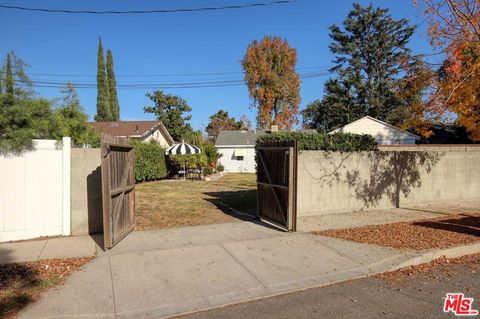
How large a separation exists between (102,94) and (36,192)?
43389 millimetres

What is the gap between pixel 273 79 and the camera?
42781mm

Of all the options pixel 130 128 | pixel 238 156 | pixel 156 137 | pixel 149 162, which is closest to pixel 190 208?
pixel 149 162

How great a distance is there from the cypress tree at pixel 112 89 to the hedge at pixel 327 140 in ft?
138

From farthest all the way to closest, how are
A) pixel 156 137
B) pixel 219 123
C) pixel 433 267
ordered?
1. pixel 219 123
2. pixel 156 137
3. pixel 433 267

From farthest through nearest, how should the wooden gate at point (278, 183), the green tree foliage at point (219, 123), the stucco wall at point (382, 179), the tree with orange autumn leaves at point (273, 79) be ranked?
the green tree foliage at point (219, 123) → the tree with orange autumn leaves at point (273, 79) → the stucco wall at point (382, 179) → the wooden gate at point (278, 183)

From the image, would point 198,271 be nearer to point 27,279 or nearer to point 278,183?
point 27,279

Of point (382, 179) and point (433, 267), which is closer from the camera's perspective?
point (433, 267)

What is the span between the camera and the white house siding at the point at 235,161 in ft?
114

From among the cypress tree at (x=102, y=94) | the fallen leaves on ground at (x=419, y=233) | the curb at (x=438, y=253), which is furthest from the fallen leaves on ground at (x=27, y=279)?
the cypress tree at (x=102, y=94)

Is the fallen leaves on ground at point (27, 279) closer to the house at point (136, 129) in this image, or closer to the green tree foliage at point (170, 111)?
the house at point (136, 129)

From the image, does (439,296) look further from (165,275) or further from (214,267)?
(165,275)

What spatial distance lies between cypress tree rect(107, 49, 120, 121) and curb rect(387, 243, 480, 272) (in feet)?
154

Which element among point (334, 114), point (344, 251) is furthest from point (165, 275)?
point (334, 114)

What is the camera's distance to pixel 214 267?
580cm
